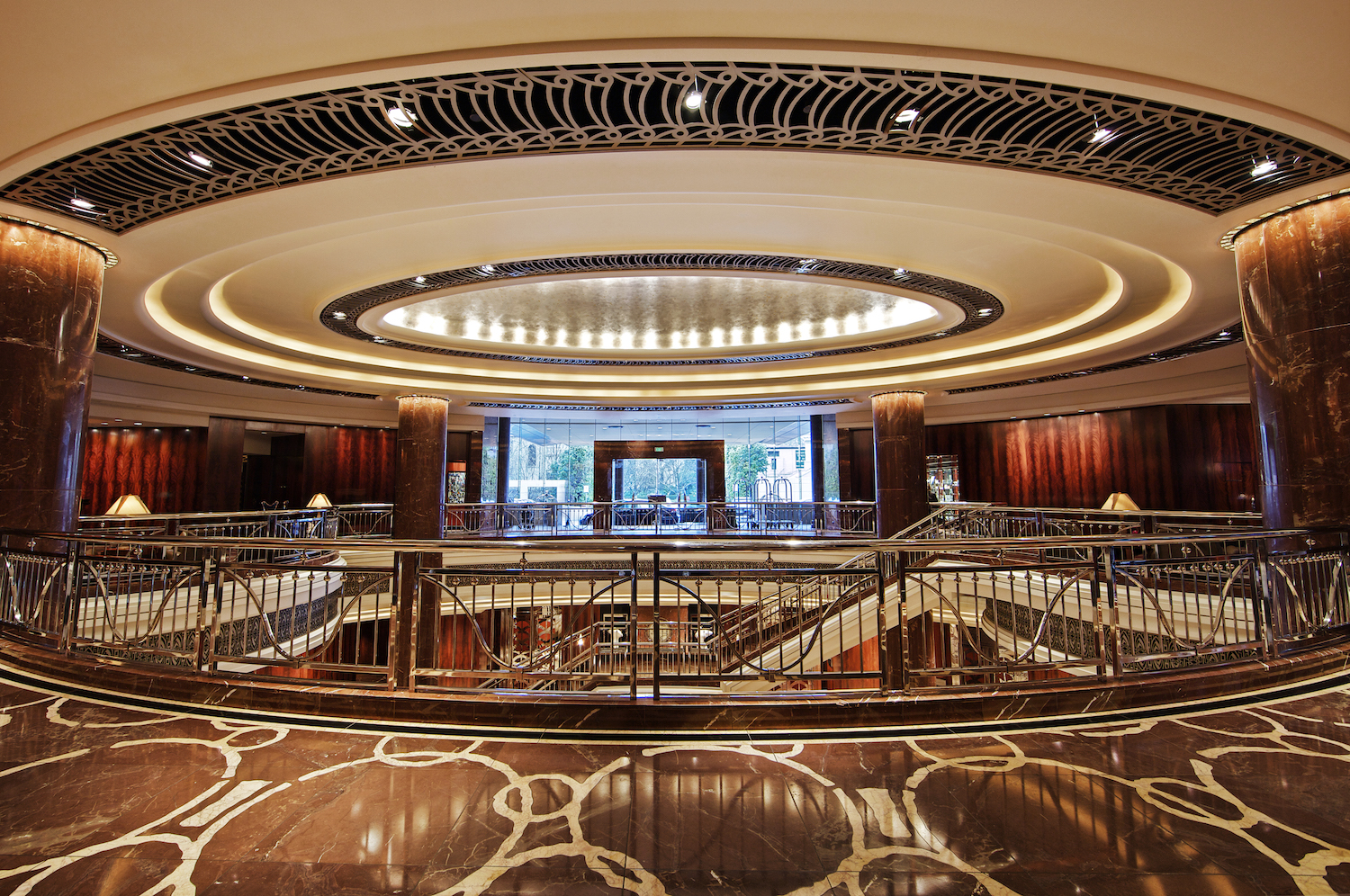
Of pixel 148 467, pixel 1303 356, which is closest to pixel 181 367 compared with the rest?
pixel 148 467

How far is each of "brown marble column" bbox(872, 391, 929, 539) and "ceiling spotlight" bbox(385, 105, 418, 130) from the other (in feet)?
32.2

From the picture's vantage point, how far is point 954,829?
7.16 feet

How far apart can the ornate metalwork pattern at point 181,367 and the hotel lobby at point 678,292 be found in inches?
A: 55.4

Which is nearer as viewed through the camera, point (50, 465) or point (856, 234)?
point (50, 465)

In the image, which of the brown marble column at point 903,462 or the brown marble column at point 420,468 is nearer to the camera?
the brown marble column at point 903,462

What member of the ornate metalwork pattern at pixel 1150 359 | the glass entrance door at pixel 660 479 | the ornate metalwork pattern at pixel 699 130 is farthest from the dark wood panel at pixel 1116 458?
the ornate metalwork pattern at pixel 699 130

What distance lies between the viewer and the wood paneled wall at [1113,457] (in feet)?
39.3

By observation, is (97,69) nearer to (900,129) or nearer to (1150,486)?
(900,129)

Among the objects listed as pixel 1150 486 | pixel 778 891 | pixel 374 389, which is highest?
pixel 374 389

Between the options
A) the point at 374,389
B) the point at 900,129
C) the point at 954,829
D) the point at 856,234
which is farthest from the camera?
Answer: the point at 374,389

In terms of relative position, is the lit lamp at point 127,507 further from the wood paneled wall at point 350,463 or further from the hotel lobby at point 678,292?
the wood paneled wall at point 350,463

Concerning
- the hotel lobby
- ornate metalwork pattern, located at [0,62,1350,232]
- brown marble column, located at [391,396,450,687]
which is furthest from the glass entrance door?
ornate metalwork pattern, located at [0,62,1350,232]

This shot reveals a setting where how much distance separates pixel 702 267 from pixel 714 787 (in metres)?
5.00

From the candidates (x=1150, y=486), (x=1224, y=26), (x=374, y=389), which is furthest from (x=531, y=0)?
(x=1150, y=486)
